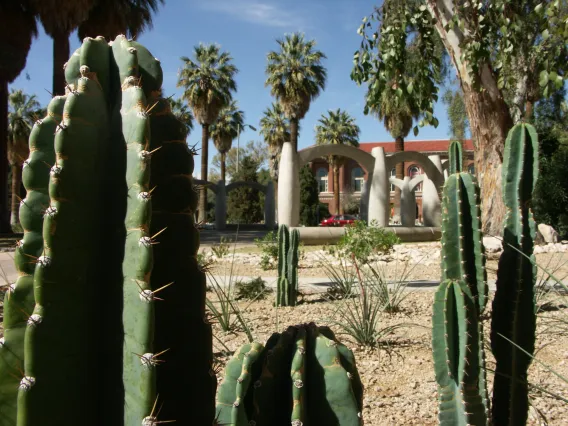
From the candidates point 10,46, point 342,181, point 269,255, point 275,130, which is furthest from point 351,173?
point 269,255

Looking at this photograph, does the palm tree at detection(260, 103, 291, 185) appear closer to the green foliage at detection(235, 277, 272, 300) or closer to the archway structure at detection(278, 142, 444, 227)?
the archway structure at detection(278, 142, 444, 227)

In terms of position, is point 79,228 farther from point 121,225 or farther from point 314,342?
point 314,342

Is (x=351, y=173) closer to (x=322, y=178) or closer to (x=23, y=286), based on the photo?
(x=322, y=178)

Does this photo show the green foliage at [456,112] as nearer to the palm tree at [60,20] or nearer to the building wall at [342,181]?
the palm tree at [60,20]

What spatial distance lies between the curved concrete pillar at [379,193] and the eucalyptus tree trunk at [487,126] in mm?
6538

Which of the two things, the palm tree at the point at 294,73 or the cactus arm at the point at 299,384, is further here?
the palm tree at the point at 294,73

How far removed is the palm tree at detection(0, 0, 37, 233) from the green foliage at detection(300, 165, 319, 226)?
22006 mm

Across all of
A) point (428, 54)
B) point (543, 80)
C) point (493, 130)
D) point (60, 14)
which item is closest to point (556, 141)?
point (493, 130)

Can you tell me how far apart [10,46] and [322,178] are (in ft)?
143

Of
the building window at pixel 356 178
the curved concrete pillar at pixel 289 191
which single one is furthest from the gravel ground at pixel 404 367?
the building window at pixel 356 178

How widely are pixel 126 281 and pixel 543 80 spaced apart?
501 cm

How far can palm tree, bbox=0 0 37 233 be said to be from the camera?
17922 millimetres

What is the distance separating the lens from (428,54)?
881 centimetres

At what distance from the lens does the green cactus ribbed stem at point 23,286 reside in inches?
63.4
